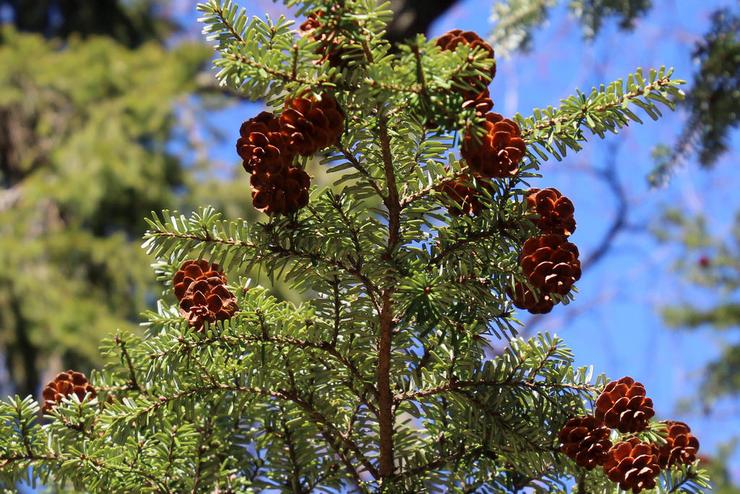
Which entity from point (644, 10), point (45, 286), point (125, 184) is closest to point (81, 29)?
point (125, 184)

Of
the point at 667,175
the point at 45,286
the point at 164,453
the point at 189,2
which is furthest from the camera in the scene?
the point at 189,2

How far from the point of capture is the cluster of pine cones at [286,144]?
785 millimetres

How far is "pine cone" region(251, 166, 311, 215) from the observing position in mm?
807

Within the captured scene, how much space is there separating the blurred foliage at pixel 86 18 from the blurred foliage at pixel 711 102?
20.0ft

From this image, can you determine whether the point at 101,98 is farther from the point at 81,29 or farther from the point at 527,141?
the point at 527,141

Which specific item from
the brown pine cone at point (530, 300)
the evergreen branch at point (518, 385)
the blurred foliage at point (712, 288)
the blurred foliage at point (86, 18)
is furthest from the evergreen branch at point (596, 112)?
the blurred foliage at point (86, 18)

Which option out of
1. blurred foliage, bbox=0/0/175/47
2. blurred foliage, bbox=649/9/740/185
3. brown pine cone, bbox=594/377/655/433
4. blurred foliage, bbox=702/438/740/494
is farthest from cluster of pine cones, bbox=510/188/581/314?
blurred foliage, bbox=0/0/175/47

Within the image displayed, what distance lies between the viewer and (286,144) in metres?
0.79

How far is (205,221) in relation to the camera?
854mm

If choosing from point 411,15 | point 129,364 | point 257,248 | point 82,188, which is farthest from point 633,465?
point 82,188

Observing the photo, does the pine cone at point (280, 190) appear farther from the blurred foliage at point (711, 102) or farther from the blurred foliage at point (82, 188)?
the blurred foliage at point (82, 188)

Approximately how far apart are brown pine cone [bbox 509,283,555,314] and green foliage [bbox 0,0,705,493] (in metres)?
0.02

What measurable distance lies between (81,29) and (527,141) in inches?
278

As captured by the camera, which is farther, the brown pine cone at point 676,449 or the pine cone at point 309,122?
the brown pine cone at point 676,449
